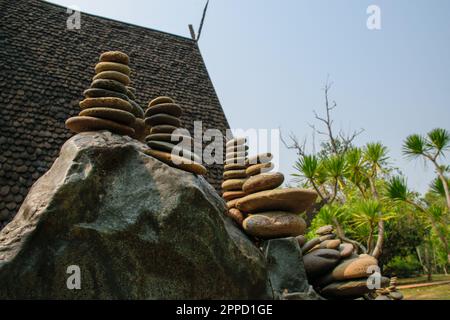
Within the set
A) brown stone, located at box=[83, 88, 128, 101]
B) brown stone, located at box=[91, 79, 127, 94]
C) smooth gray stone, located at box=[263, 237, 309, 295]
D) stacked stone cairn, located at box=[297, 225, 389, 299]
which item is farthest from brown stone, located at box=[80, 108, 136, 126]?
stacked stone cairn, located at box=[297, 225, 389, 299]

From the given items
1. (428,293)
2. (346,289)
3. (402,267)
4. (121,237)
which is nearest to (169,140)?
(121,237)

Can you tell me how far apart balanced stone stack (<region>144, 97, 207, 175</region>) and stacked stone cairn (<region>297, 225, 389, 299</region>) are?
1384 millimetres

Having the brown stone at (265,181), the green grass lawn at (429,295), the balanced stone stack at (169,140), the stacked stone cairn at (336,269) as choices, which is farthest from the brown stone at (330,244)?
the green grass lawn at (429,295)

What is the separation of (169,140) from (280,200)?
115cm

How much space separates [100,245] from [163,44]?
10.4m

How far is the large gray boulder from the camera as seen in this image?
244 cm

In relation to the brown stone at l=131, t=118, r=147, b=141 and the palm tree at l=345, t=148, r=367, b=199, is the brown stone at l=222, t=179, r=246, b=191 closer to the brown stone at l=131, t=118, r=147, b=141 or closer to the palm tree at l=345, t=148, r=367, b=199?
the brown stone at l=131, t=118, r=147, b=141

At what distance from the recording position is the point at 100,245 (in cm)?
255

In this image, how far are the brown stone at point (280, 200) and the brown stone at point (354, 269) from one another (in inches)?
25.0

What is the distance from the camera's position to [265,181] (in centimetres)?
334
